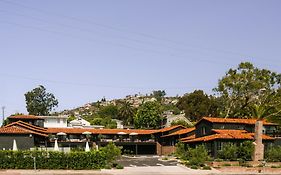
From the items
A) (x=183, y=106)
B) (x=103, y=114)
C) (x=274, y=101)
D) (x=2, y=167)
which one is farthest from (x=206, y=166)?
(x=103, y=114)

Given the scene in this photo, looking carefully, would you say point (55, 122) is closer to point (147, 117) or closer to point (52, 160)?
point (147, 117)

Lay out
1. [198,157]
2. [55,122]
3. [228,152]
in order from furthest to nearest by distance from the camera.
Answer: [55,122]
[228,152]
[198,157]

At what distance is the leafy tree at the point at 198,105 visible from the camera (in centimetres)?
10906

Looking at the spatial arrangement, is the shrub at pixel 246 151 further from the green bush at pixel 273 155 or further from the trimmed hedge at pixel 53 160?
the trimmed hedge at pixel 53 160

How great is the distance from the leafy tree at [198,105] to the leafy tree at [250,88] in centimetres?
2439

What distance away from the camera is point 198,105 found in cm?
11144

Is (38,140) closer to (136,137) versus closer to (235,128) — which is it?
(136,137)

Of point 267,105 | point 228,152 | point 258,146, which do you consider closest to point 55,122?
point 267,105

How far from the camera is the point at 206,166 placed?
4762 centimetres

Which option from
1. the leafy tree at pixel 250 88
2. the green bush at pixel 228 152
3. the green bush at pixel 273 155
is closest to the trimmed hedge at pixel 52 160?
the green bush at pixel 228 152

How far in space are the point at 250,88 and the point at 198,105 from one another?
31115 mm

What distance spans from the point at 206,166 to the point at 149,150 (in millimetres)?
32358

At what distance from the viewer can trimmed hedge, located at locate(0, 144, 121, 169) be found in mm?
41688

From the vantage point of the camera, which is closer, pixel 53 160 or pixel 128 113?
pixel 53 160
